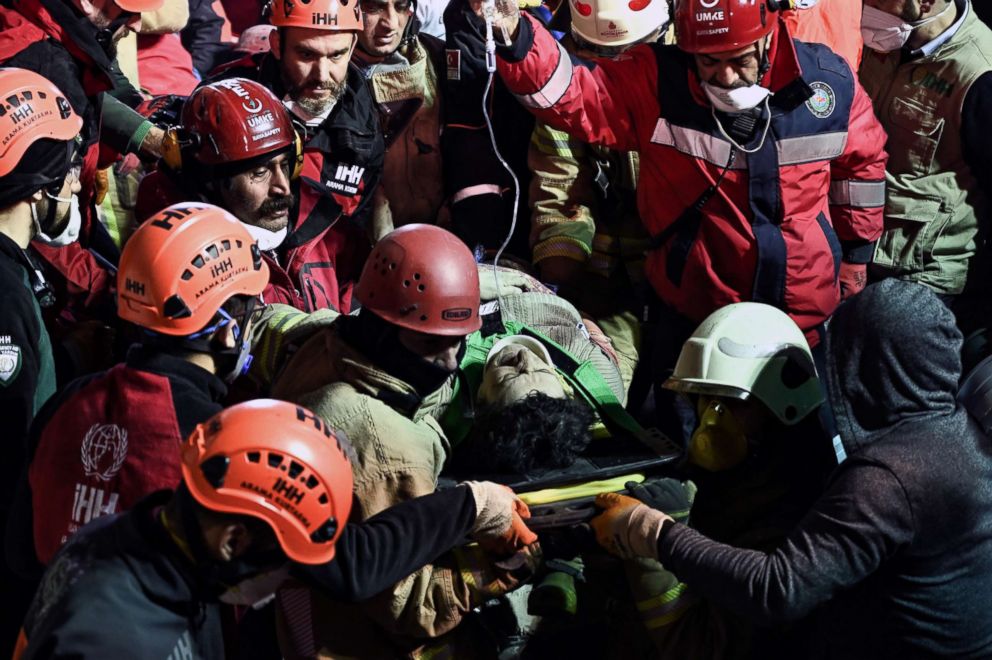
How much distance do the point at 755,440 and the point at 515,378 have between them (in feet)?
2.70

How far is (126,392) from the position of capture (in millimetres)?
3375

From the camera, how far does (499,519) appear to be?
145 inches

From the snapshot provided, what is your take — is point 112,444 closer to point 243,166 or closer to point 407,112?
point 243,166

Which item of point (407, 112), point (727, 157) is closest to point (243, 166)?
point (407, 112)

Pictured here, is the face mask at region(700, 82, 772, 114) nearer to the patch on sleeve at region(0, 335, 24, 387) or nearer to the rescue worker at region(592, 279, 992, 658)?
the rescue worker at region(592, 279, 992, 658)

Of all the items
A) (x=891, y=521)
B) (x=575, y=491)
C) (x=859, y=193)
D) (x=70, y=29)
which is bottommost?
(x=575, y=491)

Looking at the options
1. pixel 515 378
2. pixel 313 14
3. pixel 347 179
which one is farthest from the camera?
pixel 347 179

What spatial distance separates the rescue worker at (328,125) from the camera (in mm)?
5398

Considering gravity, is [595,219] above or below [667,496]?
below

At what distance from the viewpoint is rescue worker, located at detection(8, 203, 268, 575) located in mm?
3359

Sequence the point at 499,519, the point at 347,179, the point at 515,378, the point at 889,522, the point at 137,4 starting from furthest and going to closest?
the point at 347,179, the point at 137,4, the point at 515,378, the point at 499,519, the point at 889,522

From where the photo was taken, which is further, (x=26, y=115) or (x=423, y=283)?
(x=26, y=115)

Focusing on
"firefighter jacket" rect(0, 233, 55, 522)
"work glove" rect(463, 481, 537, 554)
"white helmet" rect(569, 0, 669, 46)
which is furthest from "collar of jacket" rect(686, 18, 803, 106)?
"firefighter jacket" rect(0, 233, 55, 522)

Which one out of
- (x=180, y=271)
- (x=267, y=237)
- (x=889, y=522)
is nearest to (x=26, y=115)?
(x=180, y=271)
